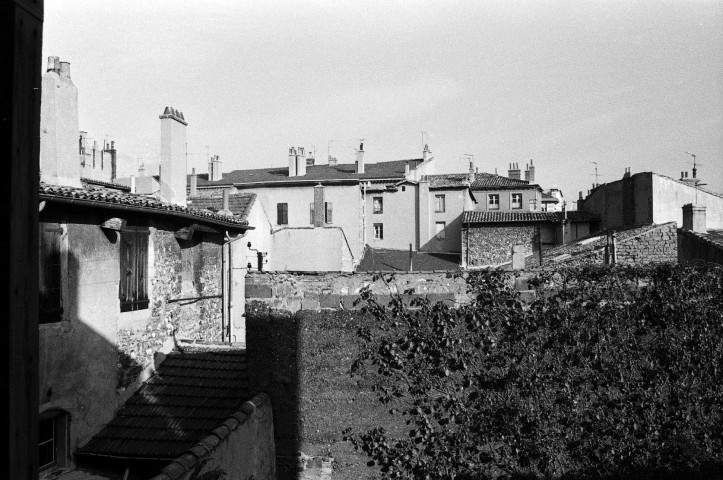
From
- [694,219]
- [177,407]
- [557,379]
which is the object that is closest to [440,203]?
[694,219]

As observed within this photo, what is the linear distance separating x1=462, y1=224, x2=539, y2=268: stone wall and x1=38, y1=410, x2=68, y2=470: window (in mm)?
29306

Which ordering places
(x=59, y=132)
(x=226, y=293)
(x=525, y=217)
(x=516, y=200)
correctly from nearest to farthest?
(x=59, y=132), (x=226, y=293), (x=525, y=217), (x=516, y=200)

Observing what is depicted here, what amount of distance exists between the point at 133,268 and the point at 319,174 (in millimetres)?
29889

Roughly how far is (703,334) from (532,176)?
46.0m

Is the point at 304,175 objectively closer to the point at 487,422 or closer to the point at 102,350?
the point at 102,350

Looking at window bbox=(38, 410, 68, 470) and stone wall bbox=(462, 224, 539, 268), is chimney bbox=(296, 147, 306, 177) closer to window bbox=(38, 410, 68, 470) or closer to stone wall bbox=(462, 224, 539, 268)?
stone wall bbox=(462, 224, 539, 268)

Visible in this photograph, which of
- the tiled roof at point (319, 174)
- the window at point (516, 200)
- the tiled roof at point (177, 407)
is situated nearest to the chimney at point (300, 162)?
the tiled roof at point (319, 174)

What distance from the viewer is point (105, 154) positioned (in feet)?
141

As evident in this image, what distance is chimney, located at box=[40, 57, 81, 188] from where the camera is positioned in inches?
404

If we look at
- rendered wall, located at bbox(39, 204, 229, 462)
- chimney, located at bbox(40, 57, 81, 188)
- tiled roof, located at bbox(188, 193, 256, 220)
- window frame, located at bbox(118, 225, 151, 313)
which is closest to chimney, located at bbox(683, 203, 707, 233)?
tiled roof, located at bbox(188, 193, 256, 220)

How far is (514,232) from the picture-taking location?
36.6 meters

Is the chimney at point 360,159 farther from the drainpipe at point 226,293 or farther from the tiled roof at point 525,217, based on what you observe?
the drainpipe at point 226,293

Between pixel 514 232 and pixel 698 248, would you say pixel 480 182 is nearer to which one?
pixel 514 232

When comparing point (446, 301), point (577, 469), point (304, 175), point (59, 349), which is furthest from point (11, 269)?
point (304, 175)
